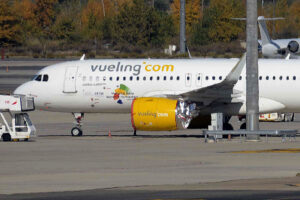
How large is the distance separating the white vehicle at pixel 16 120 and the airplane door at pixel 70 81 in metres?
3.33

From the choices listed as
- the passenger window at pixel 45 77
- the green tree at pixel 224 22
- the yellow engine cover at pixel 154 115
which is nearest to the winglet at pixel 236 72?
the yellow engine cover at pixel 154 115

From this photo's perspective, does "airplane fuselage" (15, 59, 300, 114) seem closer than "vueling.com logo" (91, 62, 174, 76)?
Yes

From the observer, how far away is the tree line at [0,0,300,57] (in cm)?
10644

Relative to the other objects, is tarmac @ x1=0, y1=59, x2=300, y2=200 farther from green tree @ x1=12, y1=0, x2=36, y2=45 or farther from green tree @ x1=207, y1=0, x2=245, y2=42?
green tree @ x1=12, y1=0, x2=36, y2=45

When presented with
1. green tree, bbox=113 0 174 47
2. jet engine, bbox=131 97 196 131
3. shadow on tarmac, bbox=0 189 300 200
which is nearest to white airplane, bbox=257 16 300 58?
jet engine, bbox=131 97 196 131

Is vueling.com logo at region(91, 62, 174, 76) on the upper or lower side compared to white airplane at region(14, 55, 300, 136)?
upper

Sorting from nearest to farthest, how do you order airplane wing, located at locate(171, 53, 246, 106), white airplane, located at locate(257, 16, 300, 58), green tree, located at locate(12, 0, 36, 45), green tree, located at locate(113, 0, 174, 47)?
airplane wing, located at locate(171, 53, 246, 106)
white airplane, located at locate(257, 16, 300, 58)
green tree, located at locate(113, 0, 174, 47)
green tree, located at locate(12, 0, 36, 45)

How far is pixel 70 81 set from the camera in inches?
1422

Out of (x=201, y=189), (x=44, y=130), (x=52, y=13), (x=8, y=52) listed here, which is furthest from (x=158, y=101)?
(x=52, y=13)

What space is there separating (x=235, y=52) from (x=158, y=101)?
226 ft

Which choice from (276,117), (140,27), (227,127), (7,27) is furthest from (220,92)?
(7,27)

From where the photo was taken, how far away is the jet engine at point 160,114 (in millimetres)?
32562

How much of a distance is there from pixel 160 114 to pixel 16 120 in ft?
18.2

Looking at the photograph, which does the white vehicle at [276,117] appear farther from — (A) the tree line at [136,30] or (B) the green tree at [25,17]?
(B) the green tree at [25,17]
